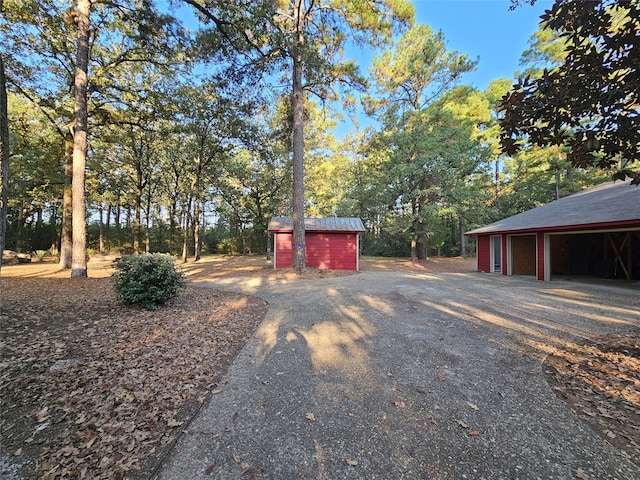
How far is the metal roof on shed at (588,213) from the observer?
322 inches

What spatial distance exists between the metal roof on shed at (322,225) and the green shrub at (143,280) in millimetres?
8325

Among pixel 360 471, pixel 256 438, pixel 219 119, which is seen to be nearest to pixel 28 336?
pixel 256 438

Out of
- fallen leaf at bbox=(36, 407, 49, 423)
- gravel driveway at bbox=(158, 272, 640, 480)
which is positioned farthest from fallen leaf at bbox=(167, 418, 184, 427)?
fallen leaf at bbox=(36, 407, 49, 423)

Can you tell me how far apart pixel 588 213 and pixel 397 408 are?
37.5 ft

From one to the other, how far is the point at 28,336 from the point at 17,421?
215 centimetres

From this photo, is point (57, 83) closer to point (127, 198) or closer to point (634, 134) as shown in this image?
point (127, 198)

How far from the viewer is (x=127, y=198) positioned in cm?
2194

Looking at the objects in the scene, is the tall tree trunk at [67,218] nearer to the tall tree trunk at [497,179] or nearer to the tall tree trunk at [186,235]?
the tall tree trunk at [186,235]

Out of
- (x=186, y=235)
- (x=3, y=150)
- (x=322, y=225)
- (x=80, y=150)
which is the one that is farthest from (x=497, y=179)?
(x=3, y=150)

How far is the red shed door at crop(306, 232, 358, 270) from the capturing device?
1431cm

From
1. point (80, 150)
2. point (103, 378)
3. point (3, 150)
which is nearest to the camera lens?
point (3, 150)

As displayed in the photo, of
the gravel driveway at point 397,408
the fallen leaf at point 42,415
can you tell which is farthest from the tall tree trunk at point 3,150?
the gravel driveway at point 397,408

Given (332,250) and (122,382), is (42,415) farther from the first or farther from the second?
(332,250)

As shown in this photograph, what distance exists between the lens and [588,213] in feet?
30.8
